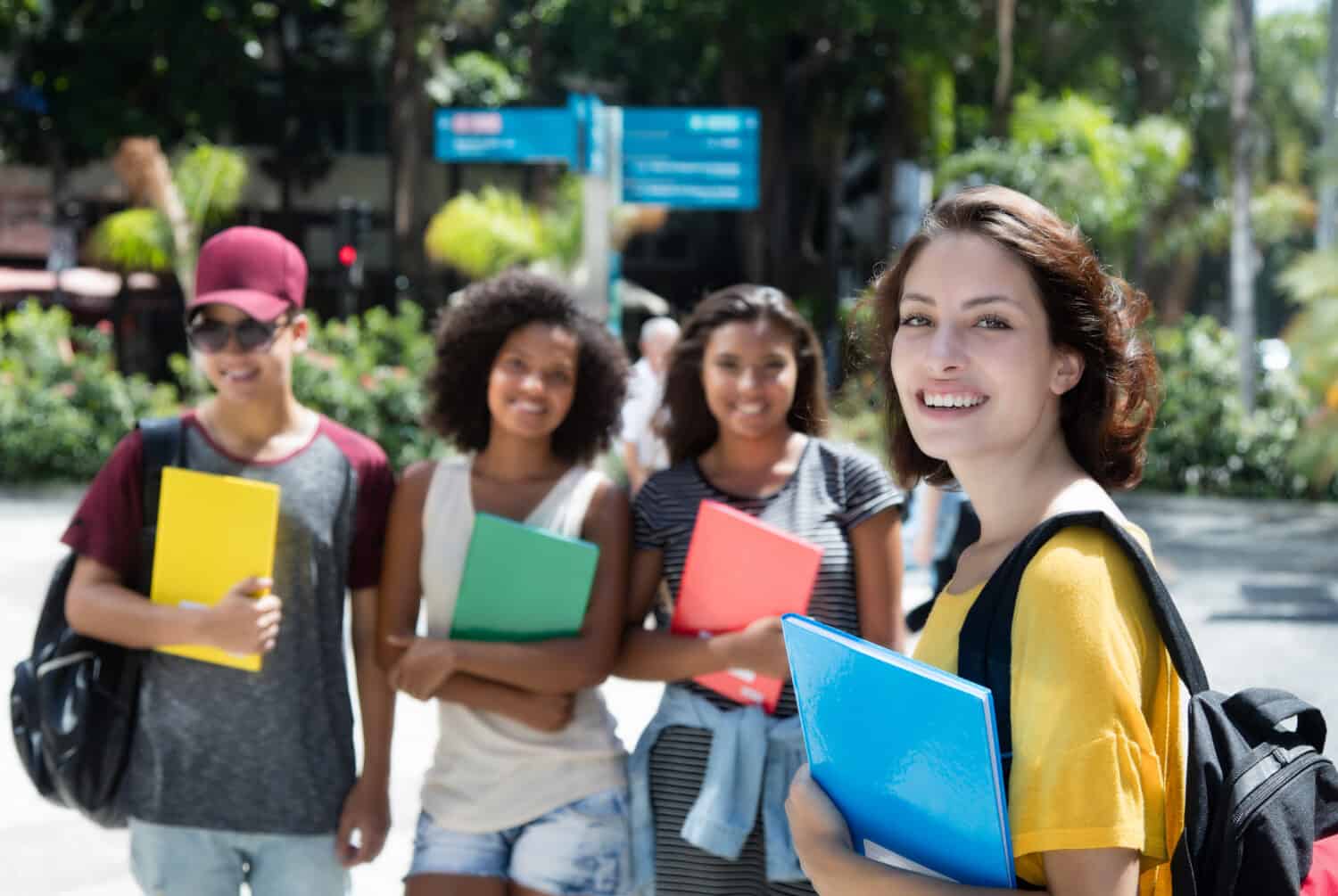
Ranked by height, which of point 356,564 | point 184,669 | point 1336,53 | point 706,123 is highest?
point 1336,53

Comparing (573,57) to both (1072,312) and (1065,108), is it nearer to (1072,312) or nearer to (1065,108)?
(1065,108)

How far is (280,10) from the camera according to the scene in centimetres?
2927

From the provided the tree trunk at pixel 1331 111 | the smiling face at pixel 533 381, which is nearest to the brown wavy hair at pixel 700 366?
the smiling face at pixel 533 381

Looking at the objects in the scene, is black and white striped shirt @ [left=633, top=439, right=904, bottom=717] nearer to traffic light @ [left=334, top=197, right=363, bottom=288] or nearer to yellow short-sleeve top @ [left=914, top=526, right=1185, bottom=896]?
yellow short-sleeve top @ [left=914, top=526, right=1185, bottom=896]

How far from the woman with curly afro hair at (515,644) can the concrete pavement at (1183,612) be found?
2122 mm

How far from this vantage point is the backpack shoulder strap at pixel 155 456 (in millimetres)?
2814

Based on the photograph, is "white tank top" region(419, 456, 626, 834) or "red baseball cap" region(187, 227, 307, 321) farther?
"red baseball cap" region(187, 227, 307, 321)

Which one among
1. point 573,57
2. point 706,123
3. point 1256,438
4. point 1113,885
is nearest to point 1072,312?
point 1113,885

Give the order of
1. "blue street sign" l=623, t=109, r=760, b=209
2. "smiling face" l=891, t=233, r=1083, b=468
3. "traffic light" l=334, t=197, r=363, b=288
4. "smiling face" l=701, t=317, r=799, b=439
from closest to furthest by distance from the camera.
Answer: "smiling face" l=891, t=233, r=1083, b=468
"smiling face" l=701, t=317, r=799, b=439
"blue street sign" l=623, t=109, r=760, b=209
"traffic light" l=334, t=197, r=363, b=288

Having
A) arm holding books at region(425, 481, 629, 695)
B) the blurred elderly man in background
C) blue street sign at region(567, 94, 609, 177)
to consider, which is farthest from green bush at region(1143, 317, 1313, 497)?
arm holding books at region(425, 481, 629, 695)

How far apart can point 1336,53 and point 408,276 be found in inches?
633

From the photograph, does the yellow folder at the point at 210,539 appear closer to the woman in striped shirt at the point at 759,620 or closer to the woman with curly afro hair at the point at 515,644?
the woman with curly afro hair at the point at 515,644

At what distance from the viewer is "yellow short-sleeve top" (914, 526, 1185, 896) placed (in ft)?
4.59

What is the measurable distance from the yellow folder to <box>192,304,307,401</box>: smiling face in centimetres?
19
